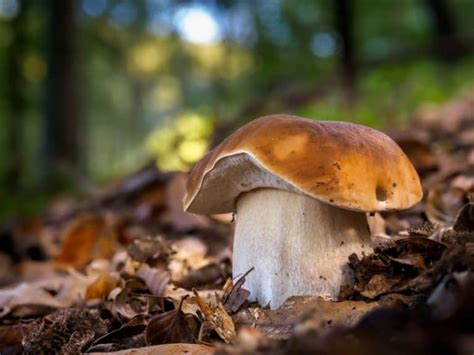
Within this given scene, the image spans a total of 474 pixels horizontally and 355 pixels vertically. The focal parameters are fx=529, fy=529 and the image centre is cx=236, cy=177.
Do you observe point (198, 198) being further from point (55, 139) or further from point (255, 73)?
point (255, 73)

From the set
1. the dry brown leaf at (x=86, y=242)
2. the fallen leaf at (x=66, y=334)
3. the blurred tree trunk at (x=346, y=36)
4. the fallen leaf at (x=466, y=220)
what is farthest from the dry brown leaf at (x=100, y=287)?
the blurred tree trunk at (x=346, y=36)

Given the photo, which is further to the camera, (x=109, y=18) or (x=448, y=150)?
(x=109, y=18)

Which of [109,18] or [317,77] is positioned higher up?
[109,18]

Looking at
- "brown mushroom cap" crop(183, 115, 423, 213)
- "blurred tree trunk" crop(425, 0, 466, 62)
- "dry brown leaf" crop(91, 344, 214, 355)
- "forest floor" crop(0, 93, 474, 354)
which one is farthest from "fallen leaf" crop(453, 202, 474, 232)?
"blurred tree trunk" crop(425, 0, 466, 62)

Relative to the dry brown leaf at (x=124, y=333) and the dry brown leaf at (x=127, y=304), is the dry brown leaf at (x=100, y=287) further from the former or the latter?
the dry brown leaf at (x=124, y=333)

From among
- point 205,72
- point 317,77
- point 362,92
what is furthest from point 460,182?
point 205,72

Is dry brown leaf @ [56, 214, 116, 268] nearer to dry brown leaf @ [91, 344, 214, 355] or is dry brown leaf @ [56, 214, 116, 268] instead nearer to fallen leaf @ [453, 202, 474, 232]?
dry brown leaf @ [91, 344, 214, 355]
